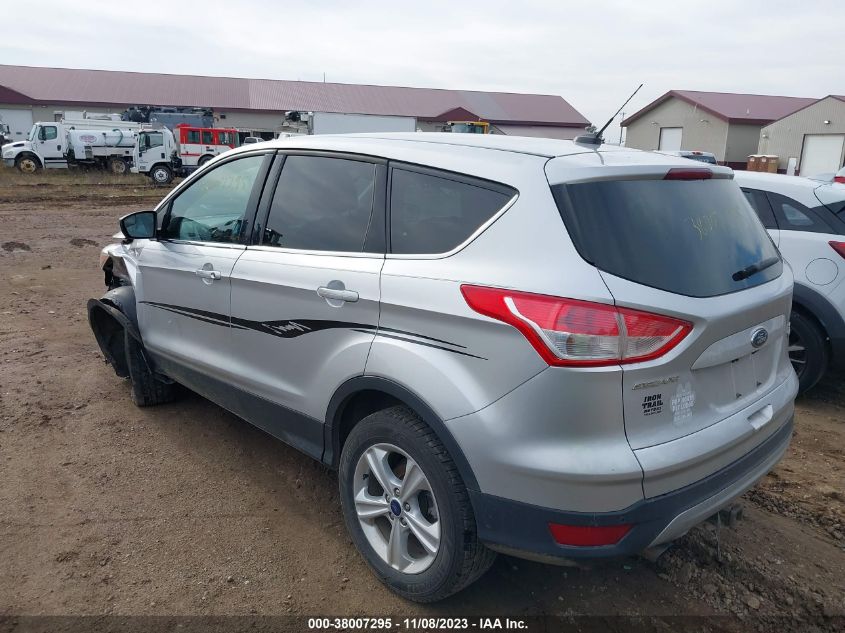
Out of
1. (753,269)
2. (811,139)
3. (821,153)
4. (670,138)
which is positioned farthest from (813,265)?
(670,138)

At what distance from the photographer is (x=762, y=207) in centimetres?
520

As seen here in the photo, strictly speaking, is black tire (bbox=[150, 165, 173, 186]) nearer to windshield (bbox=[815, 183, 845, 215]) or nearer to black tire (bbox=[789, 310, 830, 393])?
windshield (bbox=[815, 183, 845, 215])

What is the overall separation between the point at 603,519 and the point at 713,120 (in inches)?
1637

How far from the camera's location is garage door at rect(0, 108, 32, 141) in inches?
1572

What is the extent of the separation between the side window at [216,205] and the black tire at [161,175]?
2400 centimetres

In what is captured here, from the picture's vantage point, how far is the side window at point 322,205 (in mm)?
2910

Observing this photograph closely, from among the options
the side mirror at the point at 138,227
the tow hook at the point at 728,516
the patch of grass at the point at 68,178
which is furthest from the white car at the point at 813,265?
the patch of grass at the point at 68,178

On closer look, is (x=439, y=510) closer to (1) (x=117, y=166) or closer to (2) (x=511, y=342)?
(2) (x=511, y=342)

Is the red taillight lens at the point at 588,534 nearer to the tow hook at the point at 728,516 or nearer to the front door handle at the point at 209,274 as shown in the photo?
the tow hook at the point at 728,516

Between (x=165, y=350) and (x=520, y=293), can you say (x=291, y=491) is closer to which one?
(x=165, y=350)

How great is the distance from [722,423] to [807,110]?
3704cm

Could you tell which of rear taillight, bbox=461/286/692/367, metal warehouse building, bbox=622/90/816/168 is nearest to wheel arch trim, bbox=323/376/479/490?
rear taillight, bbox=461/286/692/367

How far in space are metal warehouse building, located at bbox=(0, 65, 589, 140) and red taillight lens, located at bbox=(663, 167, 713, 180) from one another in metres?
37.1

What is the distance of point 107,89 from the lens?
4362cm
